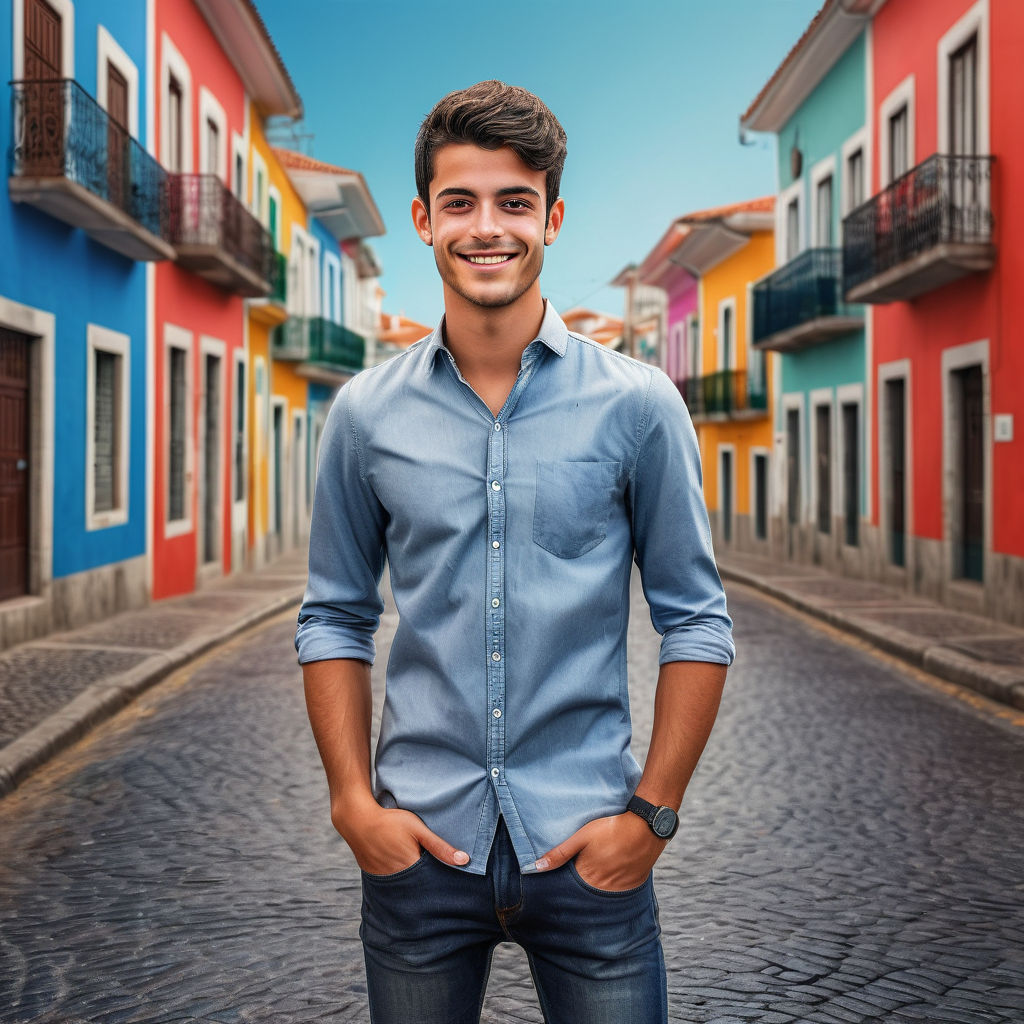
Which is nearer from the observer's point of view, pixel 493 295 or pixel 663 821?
pixel 663 821

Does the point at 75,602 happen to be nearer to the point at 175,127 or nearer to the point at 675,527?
the point at 175,127

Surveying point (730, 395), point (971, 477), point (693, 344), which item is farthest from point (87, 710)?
point (693, 344)

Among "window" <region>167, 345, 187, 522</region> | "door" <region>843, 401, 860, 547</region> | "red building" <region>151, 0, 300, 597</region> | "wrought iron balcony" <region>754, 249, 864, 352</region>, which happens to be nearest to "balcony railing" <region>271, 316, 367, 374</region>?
"red building" <region>151, 0, 300, 597</region>

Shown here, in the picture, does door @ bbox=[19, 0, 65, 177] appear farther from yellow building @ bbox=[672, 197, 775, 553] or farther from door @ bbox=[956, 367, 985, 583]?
yellow building @ bbox=[672, 197, 775, 553]

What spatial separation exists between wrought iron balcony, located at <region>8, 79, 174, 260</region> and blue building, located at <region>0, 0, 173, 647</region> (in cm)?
2

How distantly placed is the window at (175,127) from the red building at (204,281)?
2 cm

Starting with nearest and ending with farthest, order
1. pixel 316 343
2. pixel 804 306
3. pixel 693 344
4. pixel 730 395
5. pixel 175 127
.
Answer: pixel 175 127
pixel 804 306
pixel 316 343
pixel 730 395
pixel 693 344

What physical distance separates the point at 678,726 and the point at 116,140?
13.3 meters

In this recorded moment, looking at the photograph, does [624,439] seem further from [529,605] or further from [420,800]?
[420,800]

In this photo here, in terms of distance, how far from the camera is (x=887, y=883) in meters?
4.93

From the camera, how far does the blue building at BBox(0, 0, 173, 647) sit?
11797 millimetres

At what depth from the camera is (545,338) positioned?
6.54ft

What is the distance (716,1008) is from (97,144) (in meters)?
11.5

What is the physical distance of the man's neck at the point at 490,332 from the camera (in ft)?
6.58
